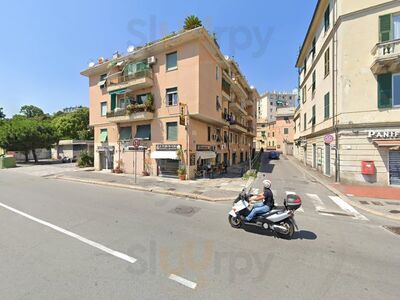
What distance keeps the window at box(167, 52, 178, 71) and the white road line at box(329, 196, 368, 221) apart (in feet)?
46.3

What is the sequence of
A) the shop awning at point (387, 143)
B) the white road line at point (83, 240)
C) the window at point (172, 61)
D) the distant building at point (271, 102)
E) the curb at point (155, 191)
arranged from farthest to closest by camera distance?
1. the distant building at point (271, 102)
2. the window at point (172, 61)
3. the shop awning at point (387, 143)
4. the curb at point (155, 191)
5. the white road line at point (83, 240)

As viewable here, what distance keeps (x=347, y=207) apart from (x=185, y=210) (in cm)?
688

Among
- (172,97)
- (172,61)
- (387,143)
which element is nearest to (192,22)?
(172,61)

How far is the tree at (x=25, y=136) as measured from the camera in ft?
101

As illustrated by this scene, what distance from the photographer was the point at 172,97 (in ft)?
57.0

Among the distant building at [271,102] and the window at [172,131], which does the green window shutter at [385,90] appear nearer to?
the window at [172,131]

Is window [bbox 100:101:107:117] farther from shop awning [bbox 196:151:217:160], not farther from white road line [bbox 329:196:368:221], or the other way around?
white road line [bbox 329:196:368:221]

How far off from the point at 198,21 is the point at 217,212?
1529cm

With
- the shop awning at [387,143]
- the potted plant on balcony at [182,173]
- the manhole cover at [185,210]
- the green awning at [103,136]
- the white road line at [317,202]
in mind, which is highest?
the green awning at [103,136]

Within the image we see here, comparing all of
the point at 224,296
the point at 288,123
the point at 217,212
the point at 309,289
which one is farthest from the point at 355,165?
the point at 288,123

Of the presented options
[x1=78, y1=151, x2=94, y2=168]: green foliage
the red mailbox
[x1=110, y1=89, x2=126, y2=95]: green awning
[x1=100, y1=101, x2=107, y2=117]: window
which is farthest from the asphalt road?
[x1=78, y1=151, x2=94, y2=168]: green foliage

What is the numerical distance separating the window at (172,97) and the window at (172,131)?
1636 millimetres

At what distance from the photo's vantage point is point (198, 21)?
1678cm

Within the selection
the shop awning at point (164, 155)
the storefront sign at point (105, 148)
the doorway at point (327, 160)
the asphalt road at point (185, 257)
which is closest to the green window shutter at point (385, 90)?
the doorway at point (327, 160)
